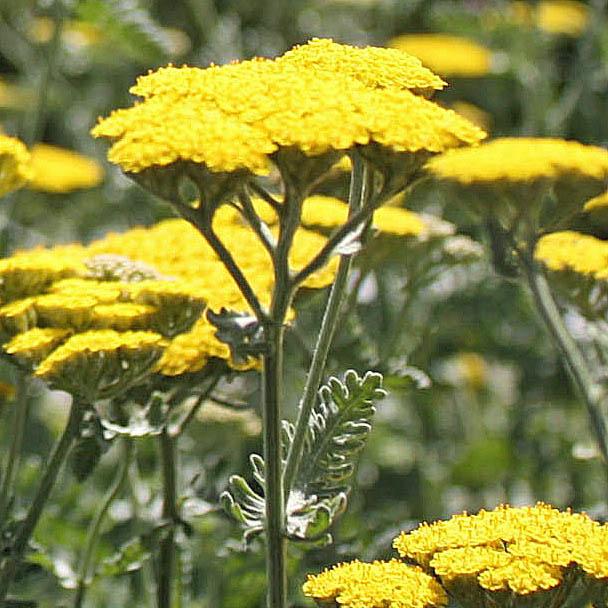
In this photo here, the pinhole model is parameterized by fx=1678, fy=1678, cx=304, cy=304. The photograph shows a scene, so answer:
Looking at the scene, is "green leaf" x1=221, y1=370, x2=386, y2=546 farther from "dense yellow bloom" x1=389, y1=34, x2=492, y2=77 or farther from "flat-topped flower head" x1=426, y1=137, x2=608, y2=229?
"dense yellow bloom" x1=389, y1=34, x2=492, y2=77

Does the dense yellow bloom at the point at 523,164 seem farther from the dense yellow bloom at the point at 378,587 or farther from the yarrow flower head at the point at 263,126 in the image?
the dense yellow bloom at the point at 378,587

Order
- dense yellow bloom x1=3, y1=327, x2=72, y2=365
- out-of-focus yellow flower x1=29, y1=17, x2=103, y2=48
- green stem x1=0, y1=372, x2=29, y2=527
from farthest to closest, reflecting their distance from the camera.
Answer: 1. out-of-focus yellow flower x1=29, y1=17, x2=103, y2=48
2. green stem x1=0, y1=372, x2=29, y2=527
3. dense yellow bloom x1=3, y1=327, x2=72, y2=365

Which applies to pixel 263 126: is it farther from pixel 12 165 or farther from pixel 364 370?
pixel 364 370

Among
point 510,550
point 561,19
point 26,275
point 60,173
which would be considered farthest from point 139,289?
point 561,19

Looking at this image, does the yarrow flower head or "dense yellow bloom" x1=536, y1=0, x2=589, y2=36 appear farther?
"dense yellow bloom" x1=536, y1=0, x2=589, y2=36

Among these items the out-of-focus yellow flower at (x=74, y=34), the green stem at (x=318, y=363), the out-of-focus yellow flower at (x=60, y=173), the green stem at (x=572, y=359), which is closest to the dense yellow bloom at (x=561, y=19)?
the out-of-focus yellow flower at (x=74, y=34)

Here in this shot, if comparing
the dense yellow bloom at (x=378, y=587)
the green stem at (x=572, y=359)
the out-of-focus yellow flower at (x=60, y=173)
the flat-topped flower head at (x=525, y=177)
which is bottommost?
the dense yellow bloom at (x=378, y=587)

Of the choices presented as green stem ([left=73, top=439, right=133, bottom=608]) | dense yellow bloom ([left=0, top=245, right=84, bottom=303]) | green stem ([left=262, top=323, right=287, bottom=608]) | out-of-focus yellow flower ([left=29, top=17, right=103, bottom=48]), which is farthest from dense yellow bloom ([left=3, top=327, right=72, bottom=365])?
out-of-focus yellow flower ([left=29, top=17, right=103, bottom=48])
